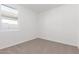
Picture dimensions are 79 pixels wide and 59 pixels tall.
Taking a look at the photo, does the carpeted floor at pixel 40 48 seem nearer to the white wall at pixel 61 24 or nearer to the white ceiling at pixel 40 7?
the white wall at pixel 61 24

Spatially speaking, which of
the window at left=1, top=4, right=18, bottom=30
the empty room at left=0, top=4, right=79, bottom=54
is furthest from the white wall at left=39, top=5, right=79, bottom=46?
the window at left=1, top=4, right=18, bottom=30

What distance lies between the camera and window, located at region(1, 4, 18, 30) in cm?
120

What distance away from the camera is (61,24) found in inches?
47.1

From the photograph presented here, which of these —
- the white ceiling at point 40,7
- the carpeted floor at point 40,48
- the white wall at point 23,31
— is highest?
the white ceiling at point 40,7

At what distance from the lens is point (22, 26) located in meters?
1.22

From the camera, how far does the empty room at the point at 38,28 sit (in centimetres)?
118

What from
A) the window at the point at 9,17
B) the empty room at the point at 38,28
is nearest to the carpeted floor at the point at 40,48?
the empty room at the point at 38,28

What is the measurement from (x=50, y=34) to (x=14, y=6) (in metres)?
0.60

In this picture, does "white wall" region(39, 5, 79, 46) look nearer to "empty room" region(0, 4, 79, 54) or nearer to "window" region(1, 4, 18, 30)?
"empty room" region(0, 4, 79, 54)

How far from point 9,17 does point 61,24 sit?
68 centimetres

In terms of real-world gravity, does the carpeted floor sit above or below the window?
below
